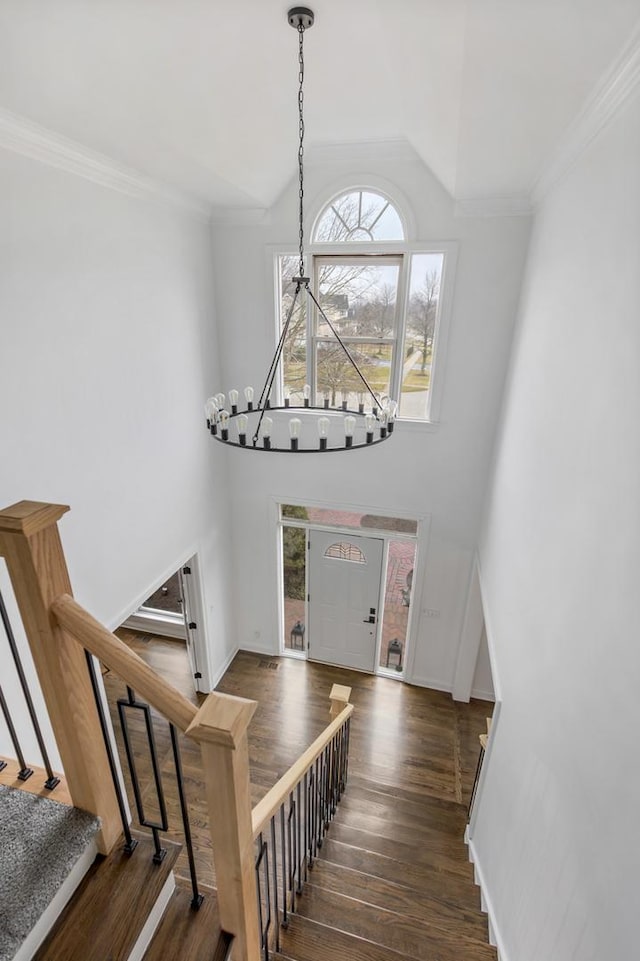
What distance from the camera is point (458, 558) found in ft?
16.5

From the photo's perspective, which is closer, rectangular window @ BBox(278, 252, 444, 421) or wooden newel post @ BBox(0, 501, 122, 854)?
wooden newel post @ BBox(0, 501, 122, 854)

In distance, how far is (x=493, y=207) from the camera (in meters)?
3.91

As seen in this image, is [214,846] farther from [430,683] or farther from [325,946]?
[430,683]

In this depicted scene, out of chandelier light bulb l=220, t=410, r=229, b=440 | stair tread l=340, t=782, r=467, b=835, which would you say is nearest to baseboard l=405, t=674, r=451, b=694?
stair tread l=340, t=782, r=467, b=835

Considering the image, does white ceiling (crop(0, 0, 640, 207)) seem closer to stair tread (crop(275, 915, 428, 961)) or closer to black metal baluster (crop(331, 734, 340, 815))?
black metal baluster (crop(331, 734, 340, 815))

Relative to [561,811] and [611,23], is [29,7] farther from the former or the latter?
[561,811]

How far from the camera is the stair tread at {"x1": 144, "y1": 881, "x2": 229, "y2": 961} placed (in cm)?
138

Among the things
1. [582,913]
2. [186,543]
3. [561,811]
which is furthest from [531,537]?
[186,543]

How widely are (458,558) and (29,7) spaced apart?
5017mm

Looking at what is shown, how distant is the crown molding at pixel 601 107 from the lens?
1812 mm

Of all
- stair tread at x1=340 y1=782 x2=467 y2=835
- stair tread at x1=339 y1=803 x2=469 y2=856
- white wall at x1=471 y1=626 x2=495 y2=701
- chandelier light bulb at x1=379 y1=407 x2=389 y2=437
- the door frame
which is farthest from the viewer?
white wall at x1=471 y1=626 x2=495 y2=701

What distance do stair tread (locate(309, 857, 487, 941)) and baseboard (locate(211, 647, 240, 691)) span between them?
2.65 meters

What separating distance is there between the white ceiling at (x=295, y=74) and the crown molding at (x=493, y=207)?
0.85ft

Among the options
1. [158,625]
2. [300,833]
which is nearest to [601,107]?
[300,833]
